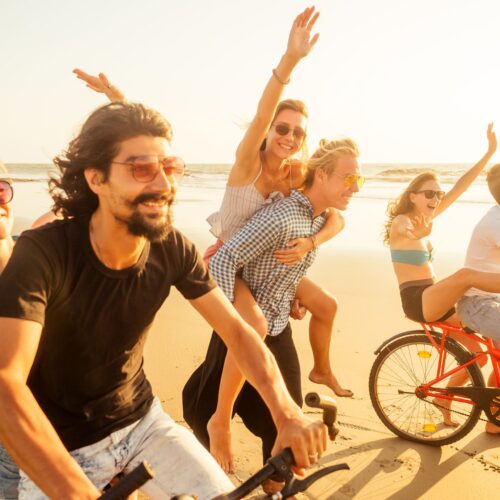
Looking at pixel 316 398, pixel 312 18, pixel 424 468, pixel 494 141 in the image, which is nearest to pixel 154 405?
pixel 316 398

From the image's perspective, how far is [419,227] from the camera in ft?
15.6

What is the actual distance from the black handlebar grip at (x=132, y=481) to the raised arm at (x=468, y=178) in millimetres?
4275

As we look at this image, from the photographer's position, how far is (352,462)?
4242 mm

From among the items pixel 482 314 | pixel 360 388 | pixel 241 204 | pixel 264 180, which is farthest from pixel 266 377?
pixel 360 388

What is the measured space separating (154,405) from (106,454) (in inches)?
11.1

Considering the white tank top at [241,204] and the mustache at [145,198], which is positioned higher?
the mustache at [145,198]

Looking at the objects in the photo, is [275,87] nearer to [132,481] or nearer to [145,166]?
[145,166]

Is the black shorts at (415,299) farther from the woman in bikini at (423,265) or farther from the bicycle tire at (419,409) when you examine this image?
the bicycle tire at (419,409)

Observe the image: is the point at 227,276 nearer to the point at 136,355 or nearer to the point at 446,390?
the point at 136,355

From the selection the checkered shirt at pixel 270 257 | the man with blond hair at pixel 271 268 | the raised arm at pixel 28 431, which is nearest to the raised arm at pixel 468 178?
the man with blond hair at pixel 271 268

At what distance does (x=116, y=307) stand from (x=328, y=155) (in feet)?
6.29

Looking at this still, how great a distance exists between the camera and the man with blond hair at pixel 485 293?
4.11 m

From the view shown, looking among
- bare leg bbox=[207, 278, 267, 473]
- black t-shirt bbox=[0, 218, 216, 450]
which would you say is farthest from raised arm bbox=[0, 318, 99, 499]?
bare leg bbox=[207, 278, 267, 473]

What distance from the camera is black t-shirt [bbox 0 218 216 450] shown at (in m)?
1.88
